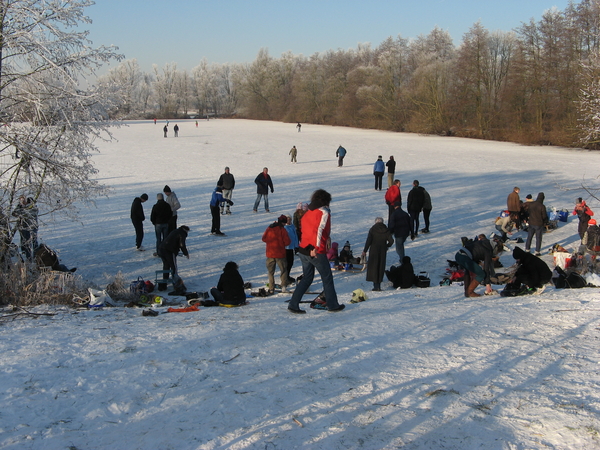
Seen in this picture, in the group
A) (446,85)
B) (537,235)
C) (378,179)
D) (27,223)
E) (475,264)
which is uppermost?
(446,85)

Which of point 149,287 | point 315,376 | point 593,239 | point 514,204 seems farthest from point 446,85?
point 315,376

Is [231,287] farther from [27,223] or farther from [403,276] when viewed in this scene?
[27,223]

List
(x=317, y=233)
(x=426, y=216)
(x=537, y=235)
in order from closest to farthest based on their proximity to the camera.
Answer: (x=317, y=233)
(x=537, y=235)
(x=426, y=216)

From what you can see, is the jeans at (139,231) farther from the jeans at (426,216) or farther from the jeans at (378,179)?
the jeans at (378,179)

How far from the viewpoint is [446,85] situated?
56.3 metres

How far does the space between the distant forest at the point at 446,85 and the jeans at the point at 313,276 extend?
18.2ft

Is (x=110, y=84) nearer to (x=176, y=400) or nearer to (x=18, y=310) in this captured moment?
(x=18, y=310)

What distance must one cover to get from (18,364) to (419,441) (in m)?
3.59

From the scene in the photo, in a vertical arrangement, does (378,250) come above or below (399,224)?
below

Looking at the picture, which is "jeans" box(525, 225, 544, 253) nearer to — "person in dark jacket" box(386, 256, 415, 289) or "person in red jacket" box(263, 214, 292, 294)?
"person in dark jacket" box(386, 256, 415, 289)

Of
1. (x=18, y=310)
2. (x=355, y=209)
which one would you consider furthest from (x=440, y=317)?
(x=355, y=209)

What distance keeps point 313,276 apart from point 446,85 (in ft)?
182

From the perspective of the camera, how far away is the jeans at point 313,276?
20.1ft

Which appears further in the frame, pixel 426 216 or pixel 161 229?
pixel 426 216
